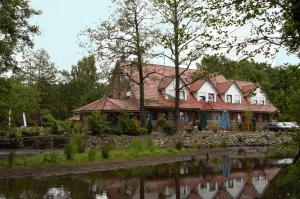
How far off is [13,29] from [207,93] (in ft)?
138

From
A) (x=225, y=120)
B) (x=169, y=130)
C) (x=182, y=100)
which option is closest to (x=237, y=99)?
(x=225, y=120)

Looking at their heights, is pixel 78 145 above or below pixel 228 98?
below

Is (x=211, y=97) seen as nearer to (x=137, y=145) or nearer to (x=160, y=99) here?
(x=160, y=99)

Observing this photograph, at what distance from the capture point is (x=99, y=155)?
98.0ft

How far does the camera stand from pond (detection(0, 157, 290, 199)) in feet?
57.2

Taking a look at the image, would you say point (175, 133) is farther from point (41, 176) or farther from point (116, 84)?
point (41, 176)

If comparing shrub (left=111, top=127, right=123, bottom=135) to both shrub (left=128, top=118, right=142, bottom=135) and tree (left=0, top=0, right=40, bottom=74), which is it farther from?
tree (left=0, top=0, right=40, bottom=74)

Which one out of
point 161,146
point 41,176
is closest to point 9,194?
point 41,176

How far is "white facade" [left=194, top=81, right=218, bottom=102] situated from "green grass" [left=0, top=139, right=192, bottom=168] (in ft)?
85.6

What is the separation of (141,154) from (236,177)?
34.9ft

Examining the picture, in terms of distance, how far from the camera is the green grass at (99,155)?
26.3 m

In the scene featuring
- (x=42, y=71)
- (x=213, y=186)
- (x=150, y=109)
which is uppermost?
(x=42, y=71)

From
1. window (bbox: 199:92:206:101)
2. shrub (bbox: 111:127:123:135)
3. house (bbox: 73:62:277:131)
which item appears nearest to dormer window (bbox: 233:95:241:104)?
house (bbox: 73:62:277:131)

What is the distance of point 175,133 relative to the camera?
4288 centimetres
